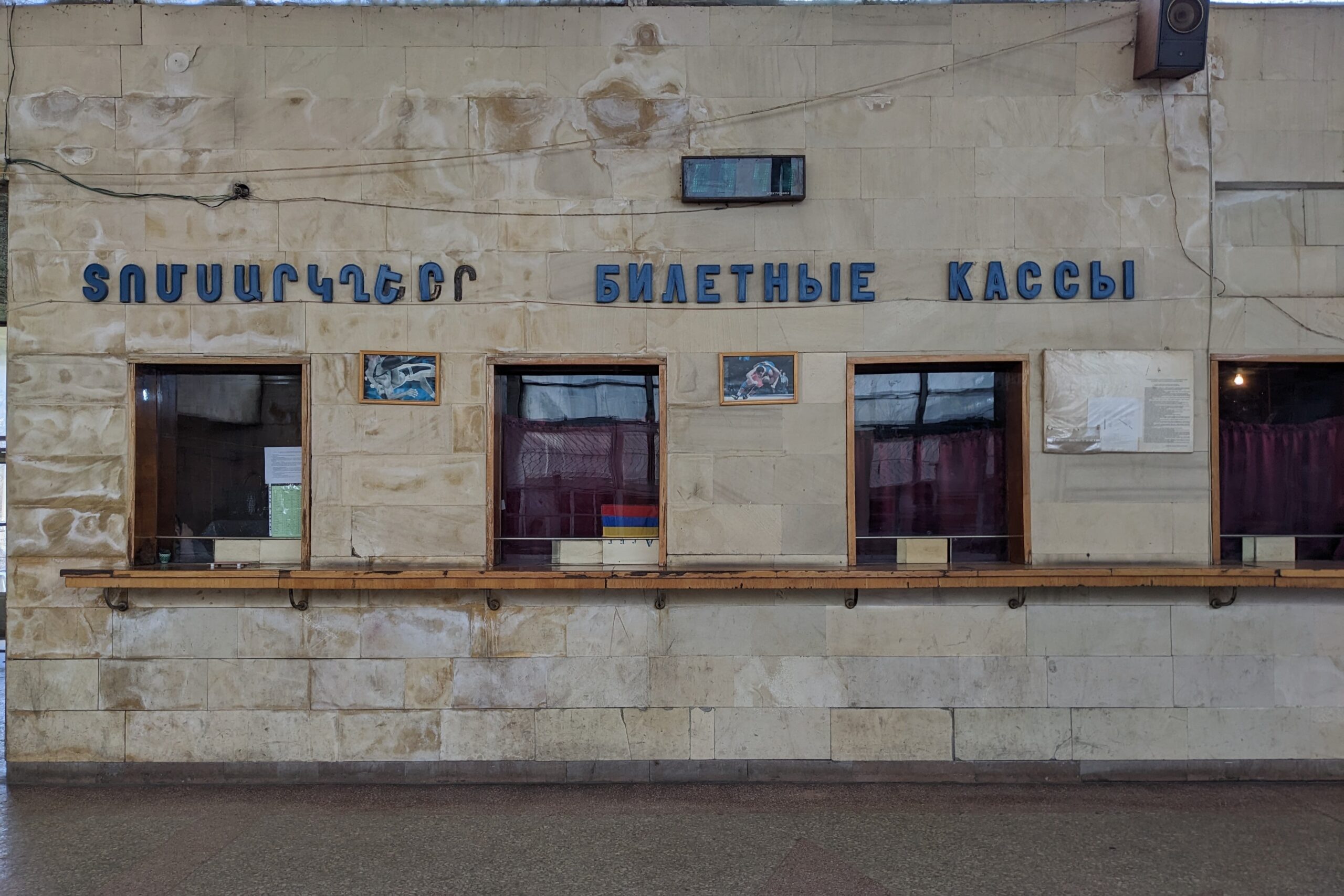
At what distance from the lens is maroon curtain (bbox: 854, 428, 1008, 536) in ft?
20.9

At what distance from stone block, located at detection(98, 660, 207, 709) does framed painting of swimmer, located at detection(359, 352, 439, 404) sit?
7.69ft

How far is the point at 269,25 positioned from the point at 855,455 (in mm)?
5306

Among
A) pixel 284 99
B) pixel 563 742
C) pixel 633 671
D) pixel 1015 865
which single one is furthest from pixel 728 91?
pixel 1015 865

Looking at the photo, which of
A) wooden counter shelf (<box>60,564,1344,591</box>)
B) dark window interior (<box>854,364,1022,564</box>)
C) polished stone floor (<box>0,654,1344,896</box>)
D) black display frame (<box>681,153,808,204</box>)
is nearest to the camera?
polished stone floor (<box>0,654,1344,896</box>)

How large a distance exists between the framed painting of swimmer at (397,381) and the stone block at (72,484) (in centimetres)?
193

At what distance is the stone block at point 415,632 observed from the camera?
6.18 metres

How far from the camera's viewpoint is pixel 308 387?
6.20m

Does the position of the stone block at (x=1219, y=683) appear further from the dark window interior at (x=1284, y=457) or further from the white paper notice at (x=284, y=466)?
the white paper notice at (x=284, y=466)

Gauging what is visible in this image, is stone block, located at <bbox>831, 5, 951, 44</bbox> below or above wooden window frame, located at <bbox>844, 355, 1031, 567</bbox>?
above

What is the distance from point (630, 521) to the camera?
251 inches

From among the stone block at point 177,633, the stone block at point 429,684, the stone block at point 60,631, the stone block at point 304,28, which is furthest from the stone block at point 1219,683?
the stone block at point 60,631

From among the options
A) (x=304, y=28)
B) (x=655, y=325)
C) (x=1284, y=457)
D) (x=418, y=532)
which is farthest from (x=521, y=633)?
(x=1284, y=457)

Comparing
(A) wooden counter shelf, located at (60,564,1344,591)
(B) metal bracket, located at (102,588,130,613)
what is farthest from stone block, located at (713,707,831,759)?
(B) metal bracket, located at (102,588,130,613)

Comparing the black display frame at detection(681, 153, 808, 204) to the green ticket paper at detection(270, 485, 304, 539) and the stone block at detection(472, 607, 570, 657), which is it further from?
the green ticket paper at detection(270, 485, 304, 539)
